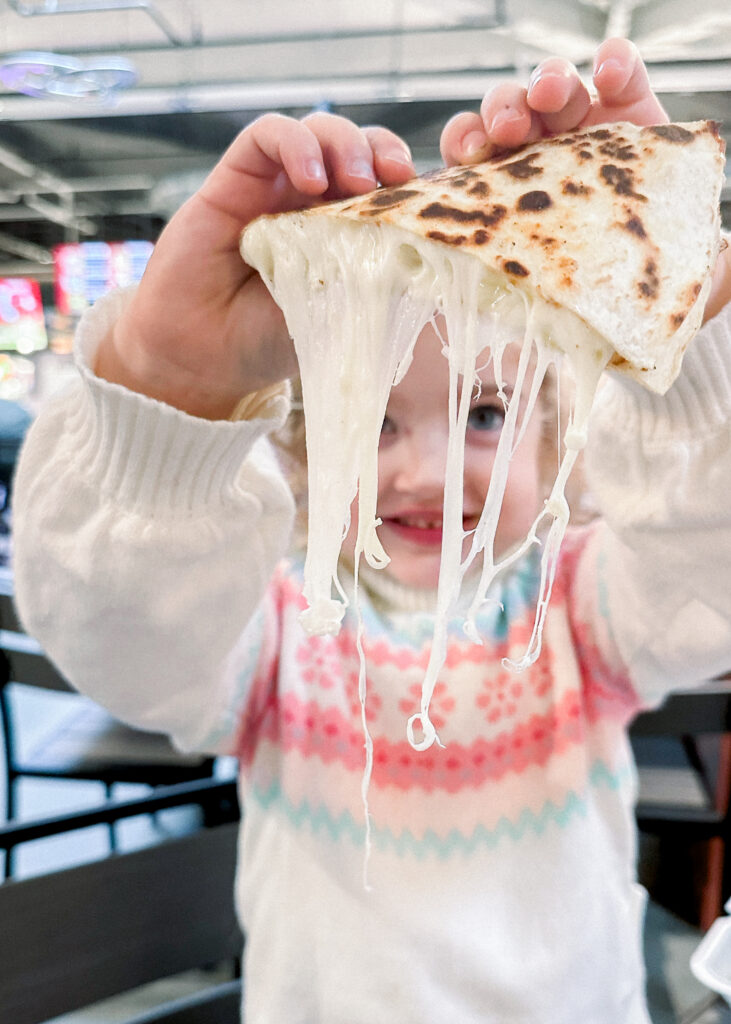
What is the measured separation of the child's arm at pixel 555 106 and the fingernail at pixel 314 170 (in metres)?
0.08

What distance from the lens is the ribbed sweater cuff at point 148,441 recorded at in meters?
0.46

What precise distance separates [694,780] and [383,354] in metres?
1.16

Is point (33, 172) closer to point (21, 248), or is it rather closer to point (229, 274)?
point (21, 248)

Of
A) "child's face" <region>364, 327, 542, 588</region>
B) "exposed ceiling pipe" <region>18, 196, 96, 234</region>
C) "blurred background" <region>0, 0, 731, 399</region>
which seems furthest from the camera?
"exposed ceiling pipe" <region>18, 196, 96, 234</region>

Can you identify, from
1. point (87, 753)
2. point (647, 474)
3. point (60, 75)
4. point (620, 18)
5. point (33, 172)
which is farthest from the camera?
point (33, 172)

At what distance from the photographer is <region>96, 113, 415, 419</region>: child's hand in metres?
0.39

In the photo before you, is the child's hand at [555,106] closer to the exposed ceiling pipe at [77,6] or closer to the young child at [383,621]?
the young child at [383,621]

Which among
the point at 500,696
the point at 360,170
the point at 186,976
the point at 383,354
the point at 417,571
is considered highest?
the point at 360,170

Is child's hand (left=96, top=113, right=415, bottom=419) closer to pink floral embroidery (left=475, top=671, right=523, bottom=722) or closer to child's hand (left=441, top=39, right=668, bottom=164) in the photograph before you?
child's hand (left=441, top=39, right=668, bottom=164)

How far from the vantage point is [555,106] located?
1.23 feet

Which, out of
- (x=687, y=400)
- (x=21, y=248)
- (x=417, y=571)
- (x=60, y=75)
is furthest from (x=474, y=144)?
(x=21, y=248)

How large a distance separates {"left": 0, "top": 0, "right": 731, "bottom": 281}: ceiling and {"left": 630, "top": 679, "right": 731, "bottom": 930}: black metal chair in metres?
1.54

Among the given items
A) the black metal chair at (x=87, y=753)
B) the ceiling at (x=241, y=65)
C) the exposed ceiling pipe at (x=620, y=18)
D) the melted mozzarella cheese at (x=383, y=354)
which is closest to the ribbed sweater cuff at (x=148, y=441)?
the melted mozzarella cheese at (x=383, y=354)

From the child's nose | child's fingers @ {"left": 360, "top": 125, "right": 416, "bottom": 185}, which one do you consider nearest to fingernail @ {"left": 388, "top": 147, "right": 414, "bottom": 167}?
child's fingers @ {"left": 360, "top": 125, "right": 416, "bottom": 185}
